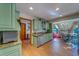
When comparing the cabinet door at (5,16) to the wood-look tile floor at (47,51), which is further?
the wood-look tile floor at (47,51)

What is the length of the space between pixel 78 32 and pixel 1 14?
1707mm

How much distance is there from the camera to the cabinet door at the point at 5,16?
5.27 feet

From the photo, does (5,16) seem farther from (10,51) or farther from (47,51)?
(47,51)

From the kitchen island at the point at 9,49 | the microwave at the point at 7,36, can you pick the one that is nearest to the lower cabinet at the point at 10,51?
the kitchen island at the point at 9,49

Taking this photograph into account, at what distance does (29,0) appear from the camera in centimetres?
142

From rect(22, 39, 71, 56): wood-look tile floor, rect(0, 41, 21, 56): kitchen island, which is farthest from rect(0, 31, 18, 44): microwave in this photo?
rect(22, 39, 71, 56): wood-look tile floor

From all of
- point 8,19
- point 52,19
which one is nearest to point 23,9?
point 8,19

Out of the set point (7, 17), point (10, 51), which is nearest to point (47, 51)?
point (10, 51)

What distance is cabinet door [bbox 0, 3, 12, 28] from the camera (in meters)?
1.61

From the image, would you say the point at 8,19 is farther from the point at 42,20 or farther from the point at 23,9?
the point at 42,20

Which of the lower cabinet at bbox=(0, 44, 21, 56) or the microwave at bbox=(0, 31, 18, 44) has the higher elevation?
the microwave at bbox=(0, 31, 18, 44)

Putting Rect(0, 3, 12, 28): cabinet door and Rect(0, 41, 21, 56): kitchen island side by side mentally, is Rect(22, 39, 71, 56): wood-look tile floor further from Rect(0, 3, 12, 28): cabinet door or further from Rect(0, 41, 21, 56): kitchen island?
Rect(0, 3, 12, 28): cabinet door

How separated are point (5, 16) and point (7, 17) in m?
0.05

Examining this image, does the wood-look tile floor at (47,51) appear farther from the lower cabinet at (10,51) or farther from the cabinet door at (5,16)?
the cabinet door at (5,16)
